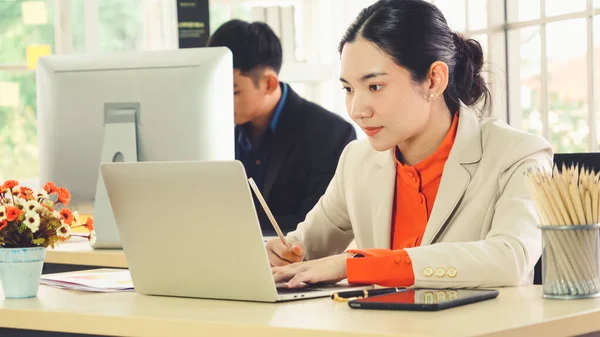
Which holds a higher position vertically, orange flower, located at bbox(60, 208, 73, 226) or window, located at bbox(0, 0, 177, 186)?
window, located at bbox(0, 0, 177, 186)

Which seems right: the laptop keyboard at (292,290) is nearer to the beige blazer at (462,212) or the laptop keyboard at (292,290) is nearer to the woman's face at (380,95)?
the beige blazer at (462,212)

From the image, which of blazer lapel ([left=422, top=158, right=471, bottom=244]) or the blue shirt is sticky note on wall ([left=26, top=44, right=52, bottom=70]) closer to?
the blue shirt

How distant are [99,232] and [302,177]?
116 cm

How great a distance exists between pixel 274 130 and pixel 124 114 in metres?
1.19

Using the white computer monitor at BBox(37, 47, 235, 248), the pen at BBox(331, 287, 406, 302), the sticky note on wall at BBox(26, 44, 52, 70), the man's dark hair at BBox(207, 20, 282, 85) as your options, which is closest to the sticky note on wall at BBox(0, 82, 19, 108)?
the sticky note on wall at BBox(26, 44, 52, 70)

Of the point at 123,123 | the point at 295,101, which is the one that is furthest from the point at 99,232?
the point at 295,101

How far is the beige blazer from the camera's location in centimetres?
170

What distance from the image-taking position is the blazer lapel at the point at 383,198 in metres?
2.13

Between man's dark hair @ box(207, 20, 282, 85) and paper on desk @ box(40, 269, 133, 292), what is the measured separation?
1.57 m

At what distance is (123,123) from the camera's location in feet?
8.19

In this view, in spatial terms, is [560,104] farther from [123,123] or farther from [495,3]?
[123,123]

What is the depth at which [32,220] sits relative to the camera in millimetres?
1729

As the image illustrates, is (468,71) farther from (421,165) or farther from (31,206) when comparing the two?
(31,206)

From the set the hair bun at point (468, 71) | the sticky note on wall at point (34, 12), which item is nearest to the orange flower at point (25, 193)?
the hair bun at point (468, 71)
